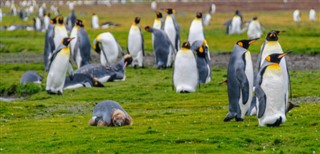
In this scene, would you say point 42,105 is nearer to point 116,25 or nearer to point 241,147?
point 241,147

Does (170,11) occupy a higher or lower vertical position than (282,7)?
higher

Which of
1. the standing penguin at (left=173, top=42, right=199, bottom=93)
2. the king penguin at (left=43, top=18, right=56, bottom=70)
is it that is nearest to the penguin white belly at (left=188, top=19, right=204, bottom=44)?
the king penguin at (left=43, top=18, right=56, bottom=70)

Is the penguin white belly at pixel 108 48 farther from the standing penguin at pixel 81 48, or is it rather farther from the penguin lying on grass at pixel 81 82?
the penguin lying on grass at pixel 81 82

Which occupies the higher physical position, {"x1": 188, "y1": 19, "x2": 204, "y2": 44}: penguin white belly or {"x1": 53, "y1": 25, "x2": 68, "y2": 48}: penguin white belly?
{"x1": 53, "y1": 25, "x2": 68, "y2": 48}: penguin white belly

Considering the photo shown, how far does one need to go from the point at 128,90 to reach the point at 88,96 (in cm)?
129

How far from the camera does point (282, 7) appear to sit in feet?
260

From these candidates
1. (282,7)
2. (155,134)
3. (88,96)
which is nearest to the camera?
(155,134)

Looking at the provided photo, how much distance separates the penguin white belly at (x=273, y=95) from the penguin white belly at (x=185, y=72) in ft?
21.0

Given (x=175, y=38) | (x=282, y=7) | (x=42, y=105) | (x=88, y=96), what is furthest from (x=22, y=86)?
(x=282, y=7)

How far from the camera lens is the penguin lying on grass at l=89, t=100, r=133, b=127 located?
538 inches

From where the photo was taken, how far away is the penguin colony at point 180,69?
1323 centimetres

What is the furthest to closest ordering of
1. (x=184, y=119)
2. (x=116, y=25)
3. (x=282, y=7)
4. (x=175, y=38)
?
1. (x=282, y=7)
2. (x=116, y=25)
3. (x=175, y=38)
4. (x=184, y=119)

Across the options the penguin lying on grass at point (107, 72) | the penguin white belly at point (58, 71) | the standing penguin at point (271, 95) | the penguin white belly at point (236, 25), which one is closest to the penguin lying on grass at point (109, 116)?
the standing penguin at point (271, 95)

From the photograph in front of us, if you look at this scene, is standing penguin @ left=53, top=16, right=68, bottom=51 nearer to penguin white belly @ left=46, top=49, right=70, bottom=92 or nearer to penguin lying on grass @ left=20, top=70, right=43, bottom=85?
penguin lying on grass @ left=20, top=70, right=43, bottom=85
